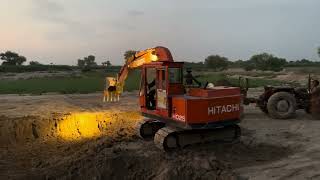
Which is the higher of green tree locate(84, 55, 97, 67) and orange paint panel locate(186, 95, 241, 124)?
green tree locate(84, 55, 97, 67)

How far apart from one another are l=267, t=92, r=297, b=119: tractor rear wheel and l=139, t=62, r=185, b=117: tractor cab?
20.8 feet

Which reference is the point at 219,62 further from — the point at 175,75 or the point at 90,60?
the point at 175,75

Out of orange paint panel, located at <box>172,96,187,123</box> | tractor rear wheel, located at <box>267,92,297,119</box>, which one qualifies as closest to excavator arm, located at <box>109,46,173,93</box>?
orange paint panel, located at <box>172,96,187,123</box>

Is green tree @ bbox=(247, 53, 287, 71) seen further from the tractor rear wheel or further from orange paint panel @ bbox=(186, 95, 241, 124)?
orange paint panel @ bbox=(186, 95, 241, 124)

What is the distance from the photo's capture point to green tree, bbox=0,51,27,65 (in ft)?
324

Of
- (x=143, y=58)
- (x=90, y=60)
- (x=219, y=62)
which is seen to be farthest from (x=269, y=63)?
(x=143, y=58)

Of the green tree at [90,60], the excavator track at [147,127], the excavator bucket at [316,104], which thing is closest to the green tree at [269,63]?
the green tree at [90,60]

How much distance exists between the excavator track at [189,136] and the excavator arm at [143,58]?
2.52 m

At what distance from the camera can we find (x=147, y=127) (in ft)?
45.7

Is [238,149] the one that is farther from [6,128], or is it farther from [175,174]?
[6,128]

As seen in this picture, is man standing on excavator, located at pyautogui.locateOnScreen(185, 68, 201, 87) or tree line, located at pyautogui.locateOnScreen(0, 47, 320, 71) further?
tree line, located at pyautogui.locateOnScreen(0, 47, 320, 71)

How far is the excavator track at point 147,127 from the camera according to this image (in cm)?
1387

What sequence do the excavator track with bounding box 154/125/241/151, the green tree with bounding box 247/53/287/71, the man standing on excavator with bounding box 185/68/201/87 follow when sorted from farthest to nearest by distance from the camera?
the green tree with bounding box 247/53/287/71 → the man standing on excavator with bounding box 185/68/201/87 → the excavator track with bounding box 154/125/241/151

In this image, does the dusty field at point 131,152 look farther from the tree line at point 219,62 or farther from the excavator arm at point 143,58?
the tree line at point 219,62
